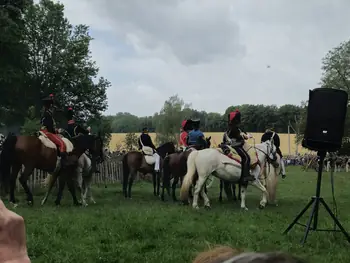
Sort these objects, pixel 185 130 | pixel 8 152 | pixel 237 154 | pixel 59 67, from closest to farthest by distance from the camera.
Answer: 1. pixel 8 152
2. pixel 237 154
3. pixel 185 130
4. pixel 59 67

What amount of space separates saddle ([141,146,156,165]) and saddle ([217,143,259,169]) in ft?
13.5

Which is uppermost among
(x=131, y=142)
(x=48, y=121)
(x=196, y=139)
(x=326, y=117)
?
(x=326, y=117)

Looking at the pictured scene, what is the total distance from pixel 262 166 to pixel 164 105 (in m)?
53.5

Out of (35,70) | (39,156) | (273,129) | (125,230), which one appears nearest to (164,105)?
(35,70)

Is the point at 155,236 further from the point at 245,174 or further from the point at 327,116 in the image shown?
the point at 245,174

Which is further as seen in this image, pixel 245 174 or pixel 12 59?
pixel 12 59

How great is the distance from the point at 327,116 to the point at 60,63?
1417 inches

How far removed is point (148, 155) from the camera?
57.9 feet

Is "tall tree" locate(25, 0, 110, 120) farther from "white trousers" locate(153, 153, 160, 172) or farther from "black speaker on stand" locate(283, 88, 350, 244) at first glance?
"black speaker on stand" locate(283, 88, 350, 244)

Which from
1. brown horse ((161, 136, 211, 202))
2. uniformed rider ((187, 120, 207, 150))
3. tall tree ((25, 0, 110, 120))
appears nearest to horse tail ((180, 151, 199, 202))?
brown horse ((161, 136, 211, 202))

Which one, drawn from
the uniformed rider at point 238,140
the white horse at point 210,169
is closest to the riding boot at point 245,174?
the uniformed rider at point 238,140

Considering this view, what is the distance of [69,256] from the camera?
6758 mm

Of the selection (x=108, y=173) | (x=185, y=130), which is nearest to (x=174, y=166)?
(x=185, y=130)

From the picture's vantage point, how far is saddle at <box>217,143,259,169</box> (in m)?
13.8
